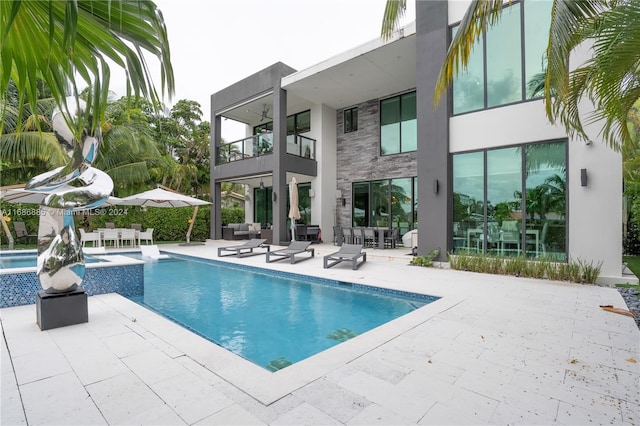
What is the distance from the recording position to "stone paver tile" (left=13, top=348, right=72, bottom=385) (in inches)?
111

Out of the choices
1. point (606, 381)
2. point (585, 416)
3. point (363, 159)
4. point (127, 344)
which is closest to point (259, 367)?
point (127, 344)

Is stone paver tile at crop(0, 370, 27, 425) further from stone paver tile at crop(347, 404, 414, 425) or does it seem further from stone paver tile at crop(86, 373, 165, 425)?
stone paver tile at crop(347, 404, 414, 425)

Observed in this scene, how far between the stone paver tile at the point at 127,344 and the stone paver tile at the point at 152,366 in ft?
0.40

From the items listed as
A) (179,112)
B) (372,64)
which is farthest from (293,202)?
(179,112)

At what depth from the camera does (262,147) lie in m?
15.4

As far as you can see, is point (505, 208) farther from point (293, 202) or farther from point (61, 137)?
point (61, 137)

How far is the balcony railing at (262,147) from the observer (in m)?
15.2

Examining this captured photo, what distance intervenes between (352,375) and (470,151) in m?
7.92

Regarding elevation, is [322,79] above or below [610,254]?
above

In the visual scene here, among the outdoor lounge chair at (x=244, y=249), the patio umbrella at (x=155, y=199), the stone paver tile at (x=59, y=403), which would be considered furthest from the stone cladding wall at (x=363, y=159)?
the stone paver tile at (x=59, y=403)

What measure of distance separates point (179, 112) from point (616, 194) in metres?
25.9

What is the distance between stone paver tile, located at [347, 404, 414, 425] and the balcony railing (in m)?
13.5

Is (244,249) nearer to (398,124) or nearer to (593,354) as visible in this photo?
(398,124)

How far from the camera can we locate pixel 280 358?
3.99 metres
